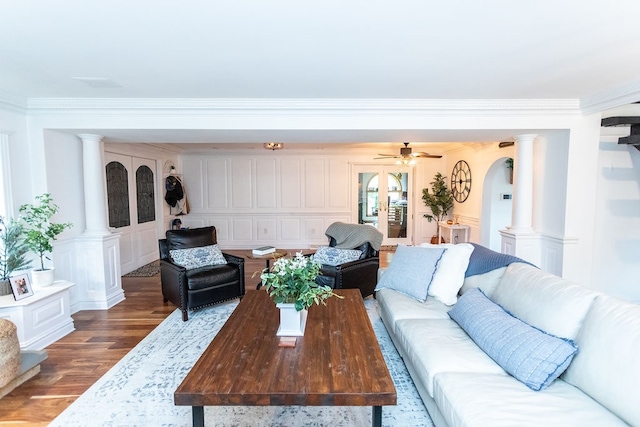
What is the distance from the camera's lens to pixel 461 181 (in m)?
6.73

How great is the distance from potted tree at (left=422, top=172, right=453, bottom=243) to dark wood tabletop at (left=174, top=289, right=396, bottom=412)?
5.30 meters

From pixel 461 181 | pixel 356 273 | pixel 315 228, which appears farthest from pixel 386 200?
pixel 356 273

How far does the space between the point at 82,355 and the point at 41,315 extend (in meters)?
0.59

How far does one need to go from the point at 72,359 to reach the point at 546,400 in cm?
339

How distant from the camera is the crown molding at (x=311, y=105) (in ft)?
11.0

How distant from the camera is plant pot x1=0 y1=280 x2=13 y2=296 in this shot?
2.84 m

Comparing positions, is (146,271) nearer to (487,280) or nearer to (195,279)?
(195,279)

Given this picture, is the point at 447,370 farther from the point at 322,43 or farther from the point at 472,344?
the point at 322,43

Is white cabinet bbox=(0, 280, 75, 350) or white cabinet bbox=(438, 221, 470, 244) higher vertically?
white cabinet bbox=(438, 221, 470, 244)

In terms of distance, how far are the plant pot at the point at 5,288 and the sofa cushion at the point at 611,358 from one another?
13.9 feet

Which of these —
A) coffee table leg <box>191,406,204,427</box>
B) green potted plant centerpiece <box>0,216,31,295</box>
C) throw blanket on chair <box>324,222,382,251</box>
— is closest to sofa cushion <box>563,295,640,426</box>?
coffee table leg <box>191,406,204,427</box>

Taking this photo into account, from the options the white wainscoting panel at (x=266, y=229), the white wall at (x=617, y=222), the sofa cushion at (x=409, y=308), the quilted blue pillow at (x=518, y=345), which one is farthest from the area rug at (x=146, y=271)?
the white wall at (x=617, y=222)

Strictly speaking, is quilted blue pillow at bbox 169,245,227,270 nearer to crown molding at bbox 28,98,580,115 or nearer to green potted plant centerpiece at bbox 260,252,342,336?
crown molding at bbox 28,98,580,115

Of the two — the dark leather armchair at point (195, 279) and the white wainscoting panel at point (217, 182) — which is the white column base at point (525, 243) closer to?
the dark leather armchair at point (195, 279)
